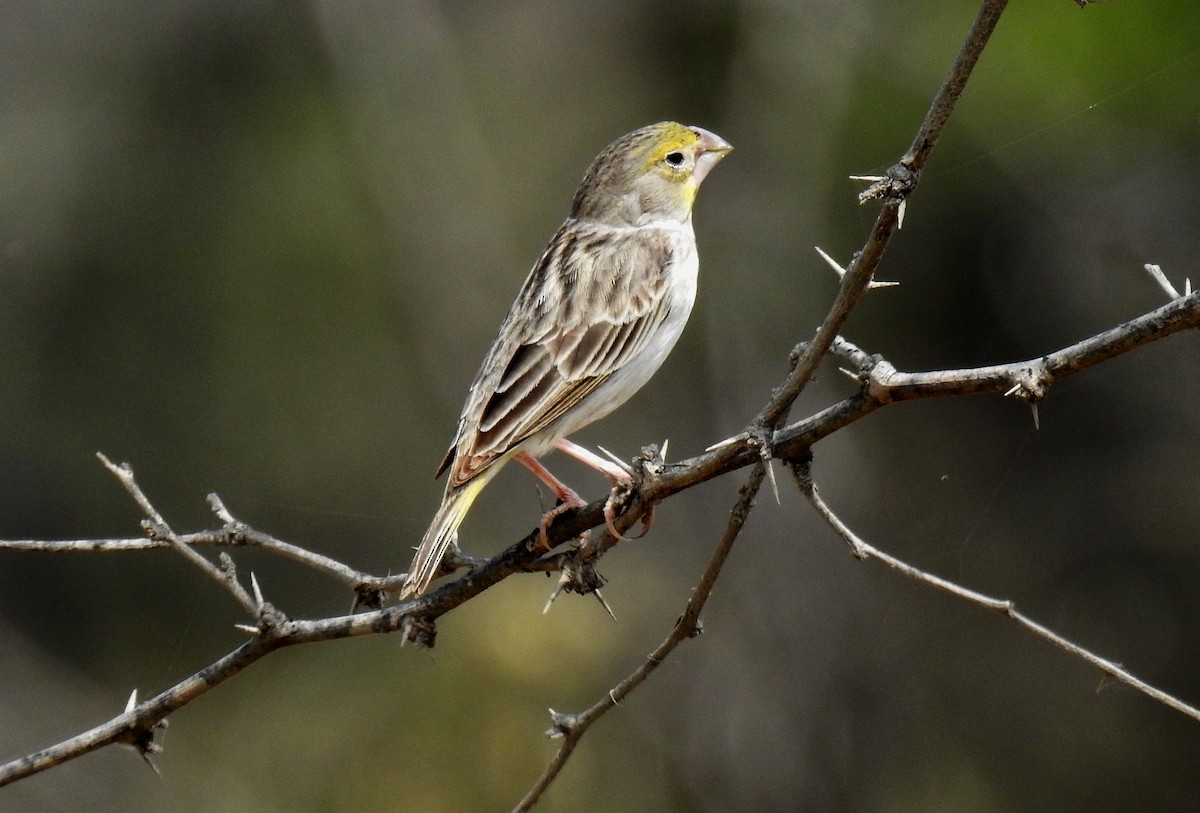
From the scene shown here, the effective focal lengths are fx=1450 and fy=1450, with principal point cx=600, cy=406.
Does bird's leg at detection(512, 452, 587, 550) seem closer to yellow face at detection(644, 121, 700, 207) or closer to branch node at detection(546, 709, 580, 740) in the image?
branch node at detection(546, 709, 580, 740)

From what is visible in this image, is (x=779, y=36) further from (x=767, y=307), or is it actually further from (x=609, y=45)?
(x=767, y=307)

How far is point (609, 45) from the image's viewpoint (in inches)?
423

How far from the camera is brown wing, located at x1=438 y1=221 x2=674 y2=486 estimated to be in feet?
13.4

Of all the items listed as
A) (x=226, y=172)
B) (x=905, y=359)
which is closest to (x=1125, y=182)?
(x=905, y=359)

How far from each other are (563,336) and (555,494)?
1.88 ft

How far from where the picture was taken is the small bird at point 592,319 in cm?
404

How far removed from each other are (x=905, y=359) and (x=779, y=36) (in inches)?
115

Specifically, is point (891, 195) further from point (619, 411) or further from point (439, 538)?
point (619, 411)

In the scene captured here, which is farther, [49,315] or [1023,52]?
[49,315]

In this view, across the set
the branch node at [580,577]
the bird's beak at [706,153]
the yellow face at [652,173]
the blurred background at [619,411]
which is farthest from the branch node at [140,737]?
the blurred background at [619,411]

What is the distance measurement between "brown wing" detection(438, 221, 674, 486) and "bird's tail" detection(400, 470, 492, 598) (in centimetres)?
4

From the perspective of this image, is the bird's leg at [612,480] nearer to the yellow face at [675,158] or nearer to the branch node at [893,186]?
the branch node at [893,186]

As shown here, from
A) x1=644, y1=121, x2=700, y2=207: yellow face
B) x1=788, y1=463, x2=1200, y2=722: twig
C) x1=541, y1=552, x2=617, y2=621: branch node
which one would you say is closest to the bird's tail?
x1=541, y1=552, x2=617, y2=621: branch node

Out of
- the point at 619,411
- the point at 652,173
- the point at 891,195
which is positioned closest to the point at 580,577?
the point at 891,195
